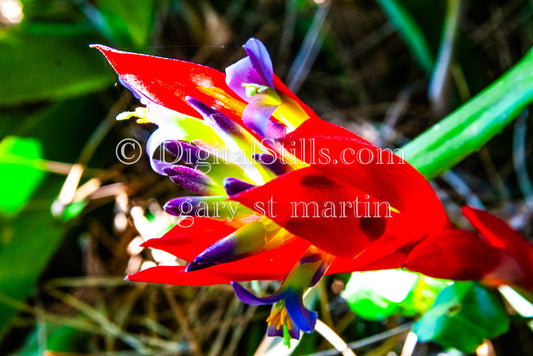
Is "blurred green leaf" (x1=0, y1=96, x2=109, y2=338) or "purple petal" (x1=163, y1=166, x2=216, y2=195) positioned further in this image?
"blurred green leaf" (x1=0, y1=96, x2=109, y2=338)

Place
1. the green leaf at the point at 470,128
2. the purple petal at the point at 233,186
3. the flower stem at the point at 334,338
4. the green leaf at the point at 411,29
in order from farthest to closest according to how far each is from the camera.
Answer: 1. the green leaf at the point at 411,29
2. the flower stem at the point at 334,338
3. the green leaf at the point at 470,128
4. the purple petal at the point at 233,186

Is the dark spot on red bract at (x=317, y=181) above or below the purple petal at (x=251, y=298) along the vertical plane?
above

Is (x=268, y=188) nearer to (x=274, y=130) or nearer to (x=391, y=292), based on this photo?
(x=274, y=130)

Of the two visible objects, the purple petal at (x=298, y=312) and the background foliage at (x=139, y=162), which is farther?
the background foliage at (x=139, y=162)

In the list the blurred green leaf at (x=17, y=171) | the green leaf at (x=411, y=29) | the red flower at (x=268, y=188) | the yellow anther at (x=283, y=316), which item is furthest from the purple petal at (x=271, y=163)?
the blurred green leaf at (x=17, y=171)

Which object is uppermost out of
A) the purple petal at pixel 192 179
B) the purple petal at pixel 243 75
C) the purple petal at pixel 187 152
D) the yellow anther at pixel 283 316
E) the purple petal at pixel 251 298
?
the purple petal at pixel 243 75

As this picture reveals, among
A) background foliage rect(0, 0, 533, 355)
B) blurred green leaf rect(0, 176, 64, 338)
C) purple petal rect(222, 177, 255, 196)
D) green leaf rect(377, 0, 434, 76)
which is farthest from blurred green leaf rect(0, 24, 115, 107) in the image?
purple petal rect(222, 177, 255, 196)

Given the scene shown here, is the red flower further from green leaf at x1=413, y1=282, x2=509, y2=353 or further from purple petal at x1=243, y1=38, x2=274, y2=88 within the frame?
green leaf at x1=413, y1=282, x2=509, y2=353

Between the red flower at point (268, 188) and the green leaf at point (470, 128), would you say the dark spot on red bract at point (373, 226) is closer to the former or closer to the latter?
the red flower at point (268, 188)
